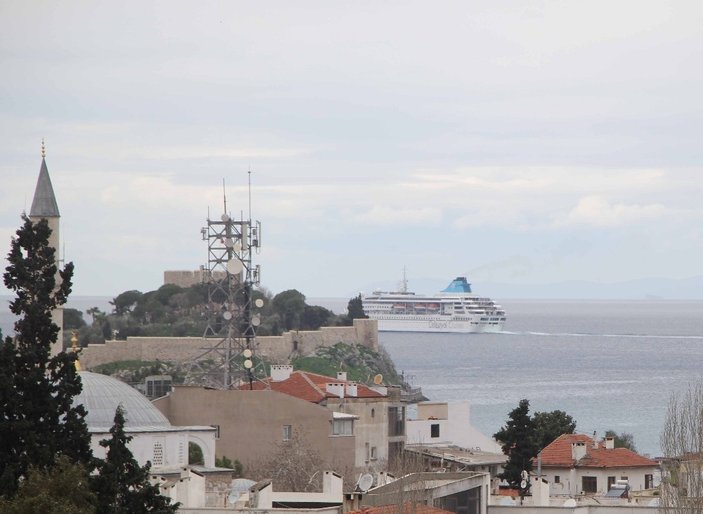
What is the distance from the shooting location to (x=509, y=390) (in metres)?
110

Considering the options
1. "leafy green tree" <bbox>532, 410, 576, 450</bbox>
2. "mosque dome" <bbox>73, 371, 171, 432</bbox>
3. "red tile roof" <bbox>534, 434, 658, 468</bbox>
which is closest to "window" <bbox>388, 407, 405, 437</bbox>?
"leafy green tree" <bbox>532, 410, 576, 450</bbox>

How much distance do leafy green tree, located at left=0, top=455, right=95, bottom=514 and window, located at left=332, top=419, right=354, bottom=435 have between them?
23.0m

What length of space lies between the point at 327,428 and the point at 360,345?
58.7m

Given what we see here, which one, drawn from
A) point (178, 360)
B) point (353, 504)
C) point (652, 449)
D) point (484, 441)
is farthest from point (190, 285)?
point (353, 504)

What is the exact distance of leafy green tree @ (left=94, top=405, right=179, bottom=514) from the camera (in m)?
21.8

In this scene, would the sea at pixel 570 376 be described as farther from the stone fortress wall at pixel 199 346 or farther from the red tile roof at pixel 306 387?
the red tile roof at pixel 306 387

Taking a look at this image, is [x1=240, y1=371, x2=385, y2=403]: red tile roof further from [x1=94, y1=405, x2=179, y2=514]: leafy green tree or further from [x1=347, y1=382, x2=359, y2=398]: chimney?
[x1=94, y1=405, x2=179, y2=514]: leafy green tree

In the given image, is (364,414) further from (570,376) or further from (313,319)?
(570,376)

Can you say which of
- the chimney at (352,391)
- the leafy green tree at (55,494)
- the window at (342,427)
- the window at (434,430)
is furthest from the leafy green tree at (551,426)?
the leafy green tree at (55,494)

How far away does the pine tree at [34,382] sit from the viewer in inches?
908

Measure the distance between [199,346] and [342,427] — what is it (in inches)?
1674

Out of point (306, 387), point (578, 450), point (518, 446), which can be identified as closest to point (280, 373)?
point (306, 387)

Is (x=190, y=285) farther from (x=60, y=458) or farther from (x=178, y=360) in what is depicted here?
(x=60, y=458)

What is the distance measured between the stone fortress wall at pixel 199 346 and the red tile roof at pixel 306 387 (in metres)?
29.9
